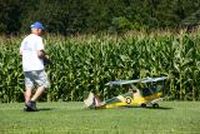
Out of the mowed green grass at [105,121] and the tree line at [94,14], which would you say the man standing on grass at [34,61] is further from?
the tree line at [94,14]

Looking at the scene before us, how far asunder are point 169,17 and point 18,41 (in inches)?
2454

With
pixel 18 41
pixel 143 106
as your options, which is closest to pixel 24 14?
pixel 18 41

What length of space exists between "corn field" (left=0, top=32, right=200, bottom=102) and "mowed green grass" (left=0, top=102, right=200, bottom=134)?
24.4ft

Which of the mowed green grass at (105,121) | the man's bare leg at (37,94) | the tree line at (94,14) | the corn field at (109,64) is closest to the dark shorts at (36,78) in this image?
the man's bare leg at (37,94)

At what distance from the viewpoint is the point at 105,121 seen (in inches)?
483

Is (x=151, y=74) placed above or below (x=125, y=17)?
below

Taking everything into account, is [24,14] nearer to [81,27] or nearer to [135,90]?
[81,27]

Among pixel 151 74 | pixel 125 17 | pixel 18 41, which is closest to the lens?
pixel 151 74

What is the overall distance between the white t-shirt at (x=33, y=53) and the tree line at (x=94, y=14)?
2536 inches

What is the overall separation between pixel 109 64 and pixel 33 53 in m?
8.72

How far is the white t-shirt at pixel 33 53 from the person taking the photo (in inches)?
584

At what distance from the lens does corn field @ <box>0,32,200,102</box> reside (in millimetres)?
22562

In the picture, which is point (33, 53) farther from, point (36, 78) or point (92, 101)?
point (92, 101)

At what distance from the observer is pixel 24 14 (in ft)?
358
